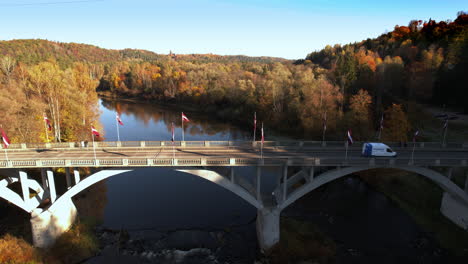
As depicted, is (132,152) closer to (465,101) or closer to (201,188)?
(201,188)

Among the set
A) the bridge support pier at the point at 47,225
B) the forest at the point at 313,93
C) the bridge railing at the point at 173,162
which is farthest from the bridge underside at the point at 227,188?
the forest at the point at 313,93

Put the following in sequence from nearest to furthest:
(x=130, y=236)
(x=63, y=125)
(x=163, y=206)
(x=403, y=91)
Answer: (x=130, y=236), (x=163, y=206), (x=63, y=125), (x=403, y=91)

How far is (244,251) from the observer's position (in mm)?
23406

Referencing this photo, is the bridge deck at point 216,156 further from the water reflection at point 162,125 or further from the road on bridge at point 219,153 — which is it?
the water reflection at point 162,125

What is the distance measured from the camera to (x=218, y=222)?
2736 cm

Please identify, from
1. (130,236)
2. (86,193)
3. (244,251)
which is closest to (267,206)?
(244,251)

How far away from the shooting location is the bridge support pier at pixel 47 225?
22.1 m

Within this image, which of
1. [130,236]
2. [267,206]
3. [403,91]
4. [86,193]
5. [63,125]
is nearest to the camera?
[267,206]

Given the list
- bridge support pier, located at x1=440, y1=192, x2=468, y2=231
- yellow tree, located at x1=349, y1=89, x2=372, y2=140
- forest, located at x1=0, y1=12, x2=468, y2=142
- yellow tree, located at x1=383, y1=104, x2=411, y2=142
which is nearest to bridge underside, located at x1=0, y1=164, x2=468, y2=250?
bridge support pier, located at x1=440, y1=192, x2=468, y2=231

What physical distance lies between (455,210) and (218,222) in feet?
71.3

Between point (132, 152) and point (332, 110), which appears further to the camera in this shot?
point (332, 110)

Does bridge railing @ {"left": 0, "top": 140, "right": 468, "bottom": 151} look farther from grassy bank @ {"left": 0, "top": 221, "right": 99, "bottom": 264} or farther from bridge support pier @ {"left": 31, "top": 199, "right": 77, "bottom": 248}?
grassy bank @ {"left": 0, "top": 221, "right": 99, "bottom": 264}

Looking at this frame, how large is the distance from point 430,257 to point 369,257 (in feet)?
15.9

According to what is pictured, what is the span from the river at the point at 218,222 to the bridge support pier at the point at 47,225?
130 inches
